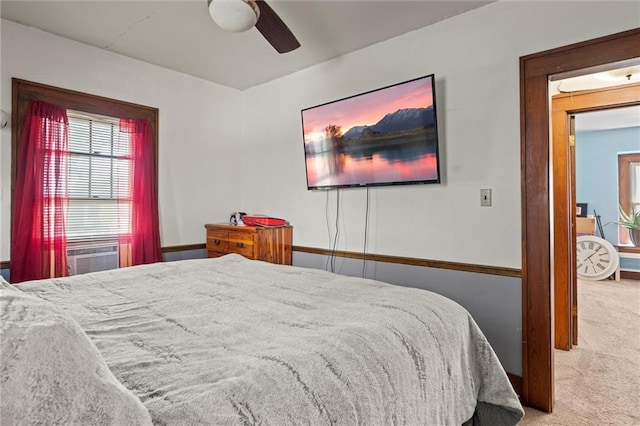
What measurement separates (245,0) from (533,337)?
2520 mm

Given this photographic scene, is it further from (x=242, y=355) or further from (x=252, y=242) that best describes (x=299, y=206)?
(x=242, y=355)

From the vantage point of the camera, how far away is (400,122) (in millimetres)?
2564

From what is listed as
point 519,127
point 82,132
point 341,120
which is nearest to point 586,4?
point 519,127

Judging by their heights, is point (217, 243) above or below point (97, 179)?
below

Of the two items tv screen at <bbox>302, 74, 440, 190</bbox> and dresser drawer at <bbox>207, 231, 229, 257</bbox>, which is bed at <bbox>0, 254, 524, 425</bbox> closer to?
tv screen at <bbox>302, 74, 440, 190</bbox>

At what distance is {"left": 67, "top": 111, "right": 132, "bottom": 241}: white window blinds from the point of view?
112 inches

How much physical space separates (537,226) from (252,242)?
222 centimetres

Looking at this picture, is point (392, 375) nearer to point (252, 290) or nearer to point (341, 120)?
point (252, 290)

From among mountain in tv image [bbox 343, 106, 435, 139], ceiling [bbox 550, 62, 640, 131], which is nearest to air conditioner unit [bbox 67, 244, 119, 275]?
mountain in tv image [bbox 343, 106, 435, 139]

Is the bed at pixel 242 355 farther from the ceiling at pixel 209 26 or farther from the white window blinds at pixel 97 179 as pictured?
the ceiling at pixel 209 26

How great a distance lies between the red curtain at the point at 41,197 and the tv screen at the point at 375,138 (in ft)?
6.57

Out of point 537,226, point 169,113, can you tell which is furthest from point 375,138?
point 169,113

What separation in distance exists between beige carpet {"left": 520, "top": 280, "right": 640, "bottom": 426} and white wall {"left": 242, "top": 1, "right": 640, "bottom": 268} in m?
0.94

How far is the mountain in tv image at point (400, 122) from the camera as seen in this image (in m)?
2.42
